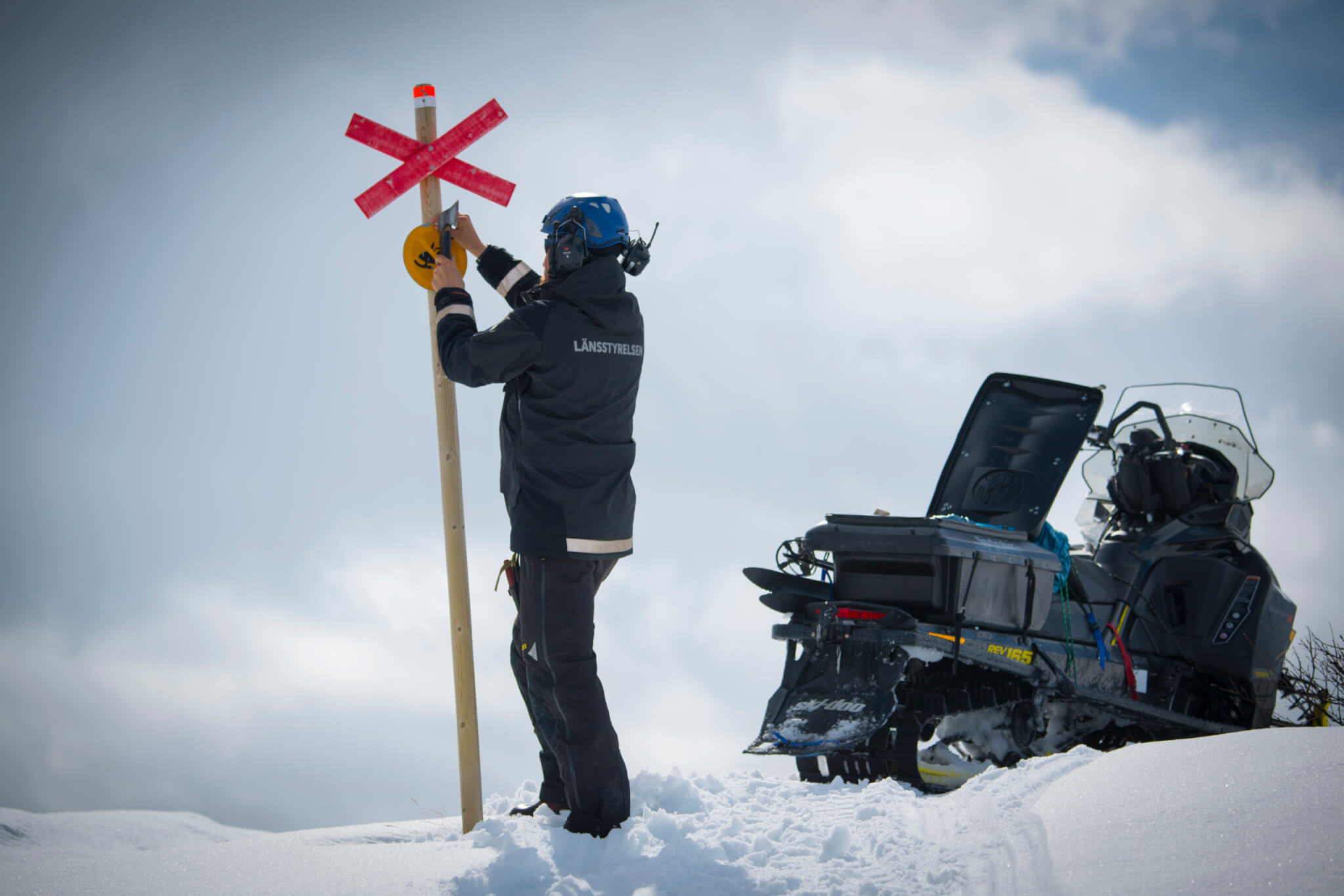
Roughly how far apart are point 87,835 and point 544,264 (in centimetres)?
392

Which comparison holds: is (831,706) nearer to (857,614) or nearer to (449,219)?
(857,614)

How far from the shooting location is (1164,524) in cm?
615

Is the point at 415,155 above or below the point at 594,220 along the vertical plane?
above

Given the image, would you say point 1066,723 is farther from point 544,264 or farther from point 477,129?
point 477,129

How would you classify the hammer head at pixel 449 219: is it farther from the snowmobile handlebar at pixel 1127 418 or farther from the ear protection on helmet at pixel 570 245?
the snowmobile handlebar at pixel 1127 418

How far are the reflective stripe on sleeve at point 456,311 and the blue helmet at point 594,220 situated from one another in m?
0.37

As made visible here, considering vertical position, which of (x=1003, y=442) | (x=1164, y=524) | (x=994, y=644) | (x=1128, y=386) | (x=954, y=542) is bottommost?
(x=994, y=644)

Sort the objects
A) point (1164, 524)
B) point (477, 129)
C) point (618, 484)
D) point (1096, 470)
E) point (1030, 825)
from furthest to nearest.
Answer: point (1096, 470) < point (1164, 524) < point (477, 129) < point (618, 484) < point (1030, 825)

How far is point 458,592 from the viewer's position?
3711 mm

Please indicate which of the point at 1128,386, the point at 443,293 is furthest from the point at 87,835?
the point at 1128,386

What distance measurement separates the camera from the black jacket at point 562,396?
3.29m

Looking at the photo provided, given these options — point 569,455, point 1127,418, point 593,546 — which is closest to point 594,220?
point 569,455

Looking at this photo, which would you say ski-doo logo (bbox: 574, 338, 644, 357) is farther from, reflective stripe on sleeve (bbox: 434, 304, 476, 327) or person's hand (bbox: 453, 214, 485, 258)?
person's hand (bbox: 453, 214, 485, 258)

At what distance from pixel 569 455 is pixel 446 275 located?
0.83 metres
